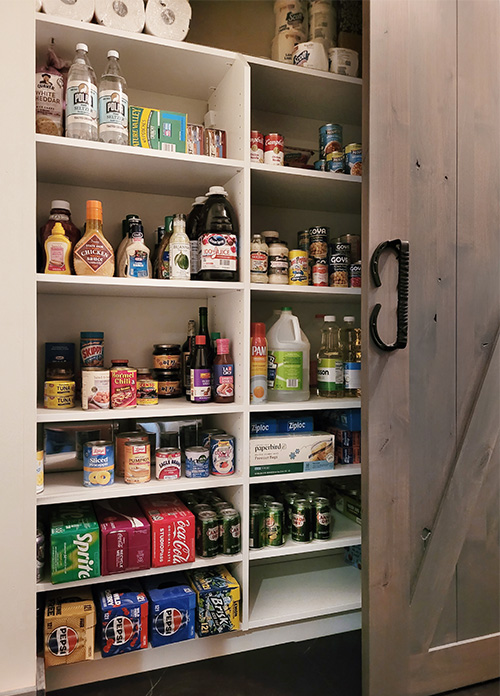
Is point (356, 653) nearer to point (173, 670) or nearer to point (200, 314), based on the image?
point (173, 670)

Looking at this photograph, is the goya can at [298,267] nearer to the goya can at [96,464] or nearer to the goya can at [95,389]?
the goya can at [95,389]

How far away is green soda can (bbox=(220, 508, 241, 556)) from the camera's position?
1530 millimetres

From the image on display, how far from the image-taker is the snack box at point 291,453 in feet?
5.22

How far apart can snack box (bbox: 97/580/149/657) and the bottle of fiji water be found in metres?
0.98

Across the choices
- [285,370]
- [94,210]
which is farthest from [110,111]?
[285,370]

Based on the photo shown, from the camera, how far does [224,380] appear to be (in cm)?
157

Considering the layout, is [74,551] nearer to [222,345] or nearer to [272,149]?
[222,345]

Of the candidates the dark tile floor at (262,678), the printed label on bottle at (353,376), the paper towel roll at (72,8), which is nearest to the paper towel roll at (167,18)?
the paper towel roll at (72,8)

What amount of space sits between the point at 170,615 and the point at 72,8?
176 centimetres

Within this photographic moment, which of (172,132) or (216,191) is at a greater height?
(172,132)

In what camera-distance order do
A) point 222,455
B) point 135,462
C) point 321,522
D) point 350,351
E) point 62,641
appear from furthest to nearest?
1. point 350,351
2. point 321,522
3. point 222,455
4. point 135,462
5. point 62,641

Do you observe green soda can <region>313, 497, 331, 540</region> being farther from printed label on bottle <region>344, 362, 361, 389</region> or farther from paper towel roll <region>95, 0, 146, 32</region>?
paper towel roll <region>95, 0, 146, 32</region>

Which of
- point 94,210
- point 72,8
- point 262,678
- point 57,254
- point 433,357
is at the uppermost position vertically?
point 72,8

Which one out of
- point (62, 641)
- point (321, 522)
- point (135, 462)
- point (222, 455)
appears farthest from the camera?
point (321, 522)
